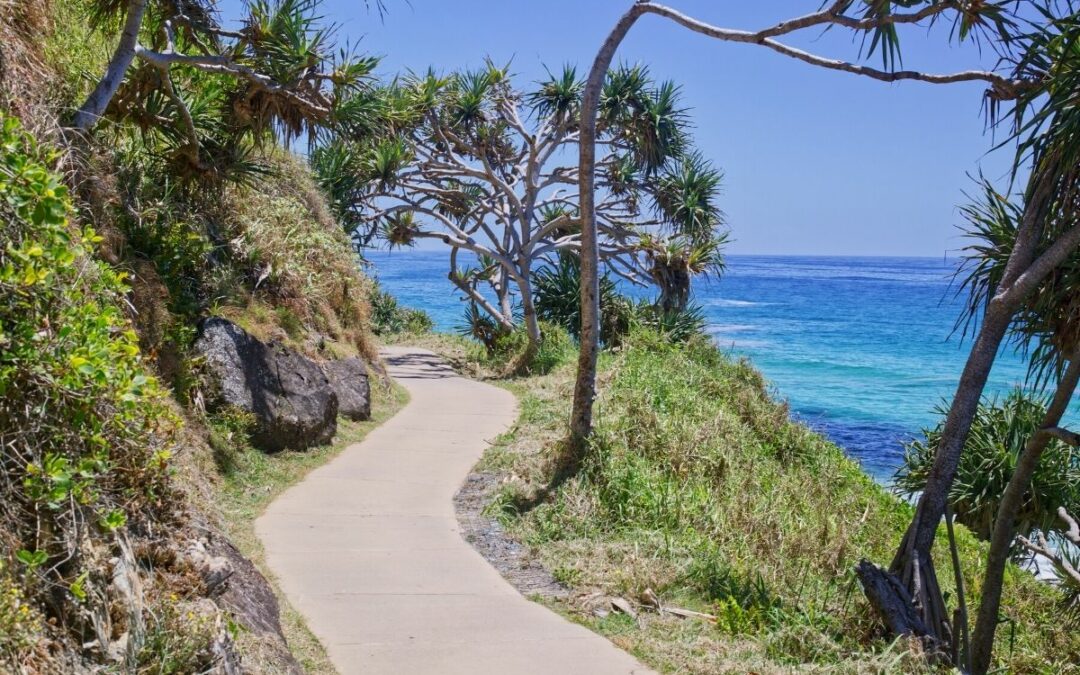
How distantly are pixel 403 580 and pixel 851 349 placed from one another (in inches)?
2159

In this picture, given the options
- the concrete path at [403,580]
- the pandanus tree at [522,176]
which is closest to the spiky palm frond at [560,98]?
the pandanus tree at [522,176]

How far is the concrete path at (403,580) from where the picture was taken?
6000 mm

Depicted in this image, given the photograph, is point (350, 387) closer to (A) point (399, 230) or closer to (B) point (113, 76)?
(B) point (113, 76)

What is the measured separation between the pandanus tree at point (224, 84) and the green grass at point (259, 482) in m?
3.28

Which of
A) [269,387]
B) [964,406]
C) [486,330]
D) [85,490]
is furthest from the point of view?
[486,330]

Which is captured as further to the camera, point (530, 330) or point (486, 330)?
point (486, 330)

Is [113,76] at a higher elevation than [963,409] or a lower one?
higher

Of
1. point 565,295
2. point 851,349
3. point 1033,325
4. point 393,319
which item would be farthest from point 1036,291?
point 851,349

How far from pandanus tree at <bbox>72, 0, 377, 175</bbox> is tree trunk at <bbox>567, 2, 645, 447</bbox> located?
8.07 feet

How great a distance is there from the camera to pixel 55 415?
169 inches

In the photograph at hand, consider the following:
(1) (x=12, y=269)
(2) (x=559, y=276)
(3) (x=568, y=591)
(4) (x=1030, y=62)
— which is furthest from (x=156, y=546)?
(2) (x=559, y=276)

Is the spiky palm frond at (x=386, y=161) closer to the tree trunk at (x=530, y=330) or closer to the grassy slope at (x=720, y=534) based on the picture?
the tree trunk at (x=530, y=330)

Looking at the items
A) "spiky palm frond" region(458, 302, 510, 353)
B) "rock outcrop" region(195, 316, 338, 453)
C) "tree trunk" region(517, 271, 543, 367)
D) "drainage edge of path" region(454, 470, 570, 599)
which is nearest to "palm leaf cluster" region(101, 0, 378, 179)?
"rock outcrop" region(195, 316, 338, 453)

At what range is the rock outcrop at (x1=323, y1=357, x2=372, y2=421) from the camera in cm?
1275
